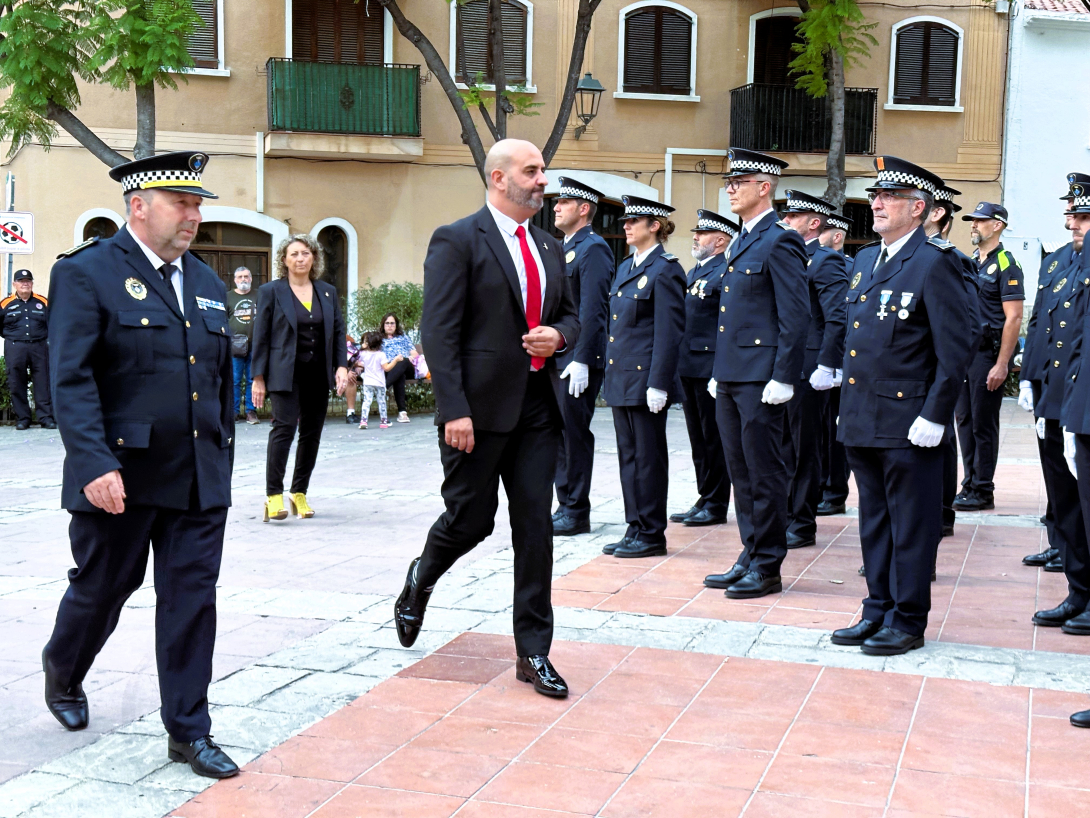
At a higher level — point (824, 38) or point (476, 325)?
point (824, 38)

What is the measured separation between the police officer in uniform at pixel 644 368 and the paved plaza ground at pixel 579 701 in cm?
31

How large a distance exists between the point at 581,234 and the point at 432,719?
444 cm

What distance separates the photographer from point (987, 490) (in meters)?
9.91

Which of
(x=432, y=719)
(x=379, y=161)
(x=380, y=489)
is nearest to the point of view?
(x=432, y=719)

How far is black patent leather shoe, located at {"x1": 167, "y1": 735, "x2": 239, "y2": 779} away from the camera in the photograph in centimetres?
400

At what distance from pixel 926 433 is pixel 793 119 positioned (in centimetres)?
1892

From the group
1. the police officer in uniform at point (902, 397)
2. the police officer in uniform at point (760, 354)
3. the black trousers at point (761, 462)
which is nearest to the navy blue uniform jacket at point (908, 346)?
the police officer in uniform at point (902, 397)

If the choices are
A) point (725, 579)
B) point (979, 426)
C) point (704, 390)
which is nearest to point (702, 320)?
point (704, 390)

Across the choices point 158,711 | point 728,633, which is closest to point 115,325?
point 158,711

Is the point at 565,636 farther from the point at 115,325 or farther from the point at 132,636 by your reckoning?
the point at 115,325

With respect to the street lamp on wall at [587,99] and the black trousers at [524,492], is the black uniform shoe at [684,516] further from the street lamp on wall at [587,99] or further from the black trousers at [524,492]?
the street lamp on wall at [587,99]

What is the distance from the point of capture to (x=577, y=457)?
28.2 feet

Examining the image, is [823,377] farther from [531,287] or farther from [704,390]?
[531,287]

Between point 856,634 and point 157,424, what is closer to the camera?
point 157,424
